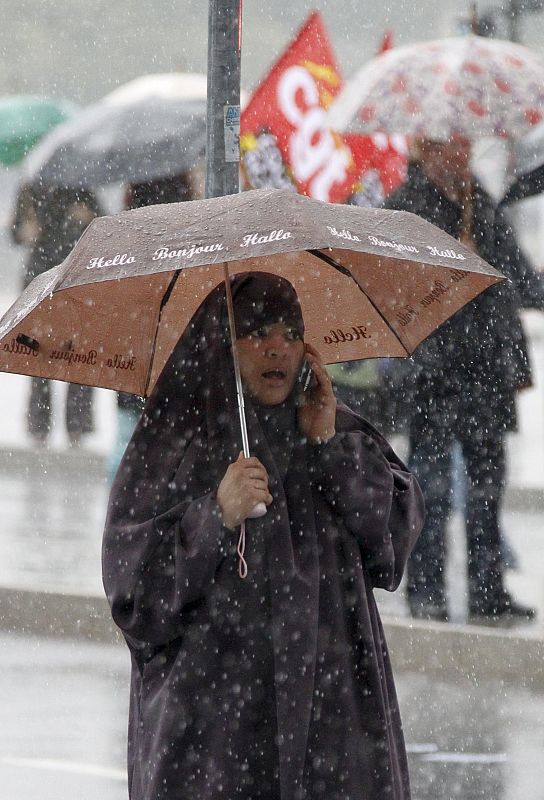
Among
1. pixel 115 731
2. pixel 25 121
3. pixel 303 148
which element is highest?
pixel 25 121

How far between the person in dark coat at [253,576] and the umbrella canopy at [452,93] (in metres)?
3.88

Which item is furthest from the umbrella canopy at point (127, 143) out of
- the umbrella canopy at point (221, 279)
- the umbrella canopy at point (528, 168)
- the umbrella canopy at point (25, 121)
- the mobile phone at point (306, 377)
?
the umbrella canopy at point (25, 121)

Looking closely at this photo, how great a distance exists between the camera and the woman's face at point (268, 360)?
3.59m

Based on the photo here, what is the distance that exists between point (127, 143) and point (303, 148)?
5.19 feet

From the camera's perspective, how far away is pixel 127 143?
934 centimetres

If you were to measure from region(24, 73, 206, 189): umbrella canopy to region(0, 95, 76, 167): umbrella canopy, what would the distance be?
5084mm

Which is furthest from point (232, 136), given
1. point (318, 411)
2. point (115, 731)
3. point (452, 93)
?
point (452, 93)

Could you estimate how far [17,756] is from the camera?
19.0ft

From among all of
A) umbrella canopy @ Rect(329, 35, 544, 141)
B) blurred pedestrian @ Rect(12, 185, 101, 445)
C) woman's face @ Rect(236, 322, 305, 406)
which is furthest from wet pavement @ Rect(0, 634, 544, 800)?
blurred pedestrian @ Rect(12, 185, 101, 445)

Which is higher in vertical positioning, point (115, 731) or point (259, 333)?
point (259, 333)

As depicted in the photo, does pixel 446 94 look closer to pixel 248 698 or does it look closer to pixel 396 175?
pixel 396 175

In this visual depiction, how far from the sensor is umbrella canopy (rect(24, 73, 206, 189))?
8828 mm

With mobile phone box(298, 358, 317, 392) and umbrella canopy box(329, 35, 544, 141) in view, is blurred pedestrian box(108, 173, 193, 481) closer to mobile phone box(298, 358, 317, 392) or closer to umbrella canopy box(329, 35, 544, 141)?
umbrella canopy box(329, 35, 544, 141)

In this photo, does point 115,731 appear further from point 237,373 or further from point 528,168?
point 528,168
